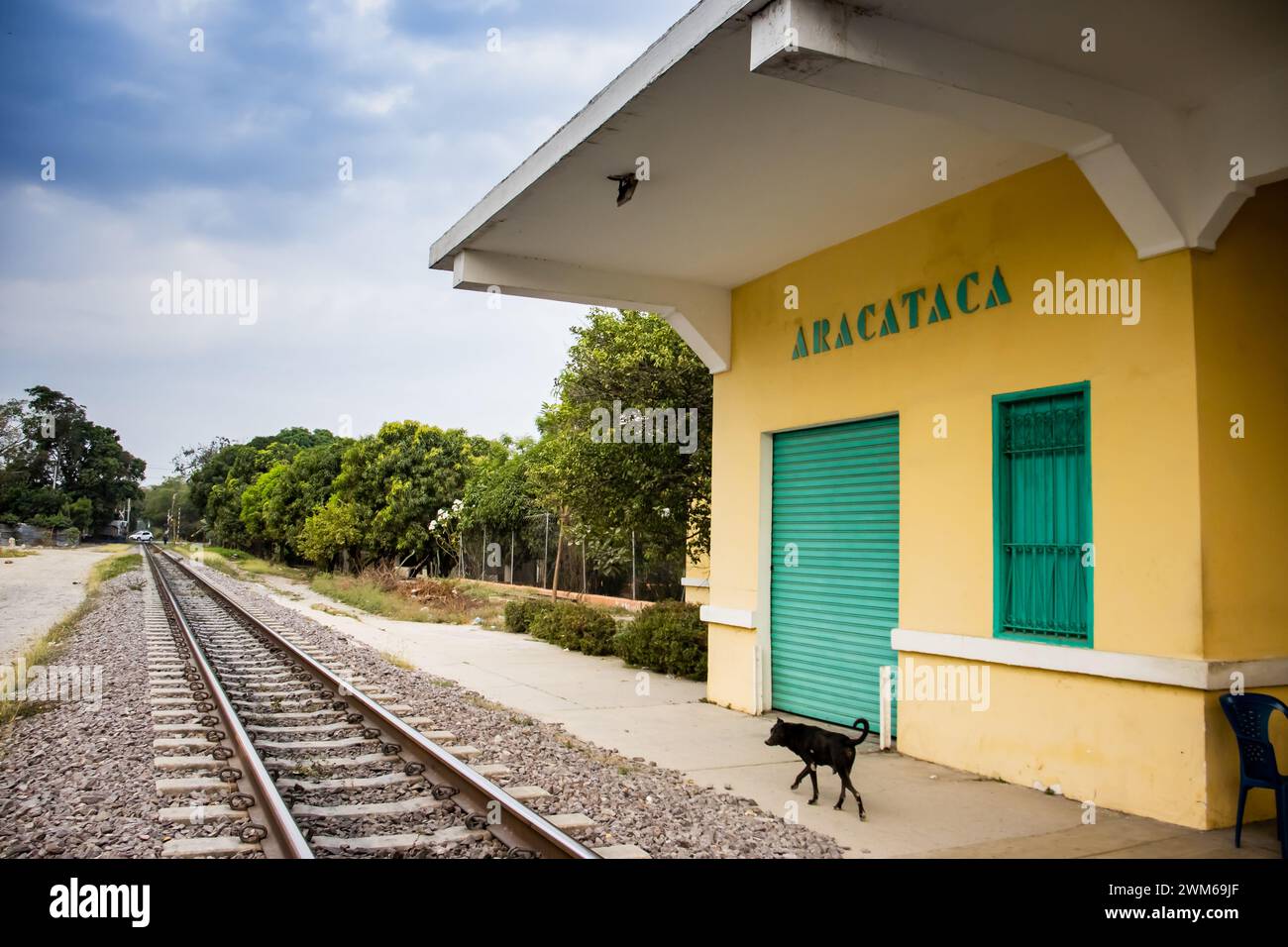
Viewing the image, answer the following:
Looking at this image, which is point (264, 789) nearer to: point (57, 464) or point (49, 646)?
point (49, 646)

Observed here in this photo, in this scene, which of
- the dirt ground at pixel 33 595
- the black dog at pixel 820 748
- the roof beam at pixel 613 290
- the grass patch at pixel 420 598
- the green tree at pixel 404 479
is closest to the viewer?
the black dog at pixel 820 748

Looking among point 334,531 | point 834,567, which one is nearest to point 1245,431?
point 834,567

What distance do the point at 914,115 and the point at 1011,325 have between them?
1781 mm

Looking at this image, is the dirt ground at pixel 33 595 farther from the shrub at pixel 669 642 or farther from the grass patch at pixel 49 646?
the shrub at pixel 669 642

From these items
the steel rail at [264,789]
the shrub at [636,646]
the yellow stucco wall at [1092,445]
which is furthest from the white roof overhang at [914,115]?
the shrub at [636,646]

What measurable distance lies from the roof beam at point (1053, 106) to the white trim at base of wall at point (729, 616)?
207 inches

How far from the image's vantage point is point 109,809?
550cm

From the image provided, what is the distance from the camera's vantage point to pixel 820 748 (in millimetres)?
6078

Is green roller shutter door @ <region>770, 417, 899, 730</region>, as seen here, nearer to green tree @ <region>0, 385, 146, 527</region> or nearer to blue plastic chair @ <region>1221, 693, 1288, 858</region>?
blue plastic chair @ <region>1221, 693, 1288, 858</region>

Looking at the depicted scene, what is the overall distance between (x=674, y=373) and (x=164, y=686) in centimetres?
756

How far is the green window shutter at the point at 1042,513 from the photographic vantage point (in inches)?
251

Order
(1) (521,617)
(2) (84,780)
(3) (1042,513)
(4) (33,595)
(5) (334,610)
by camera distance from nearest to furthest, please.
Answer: (2) (84,780) → (3) (1042,513) → (1) (521,617) → (5) (334,610) → (4) (33,595)

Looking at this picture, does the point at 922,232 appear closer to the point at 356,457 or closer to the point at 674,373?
the point at 674,373
